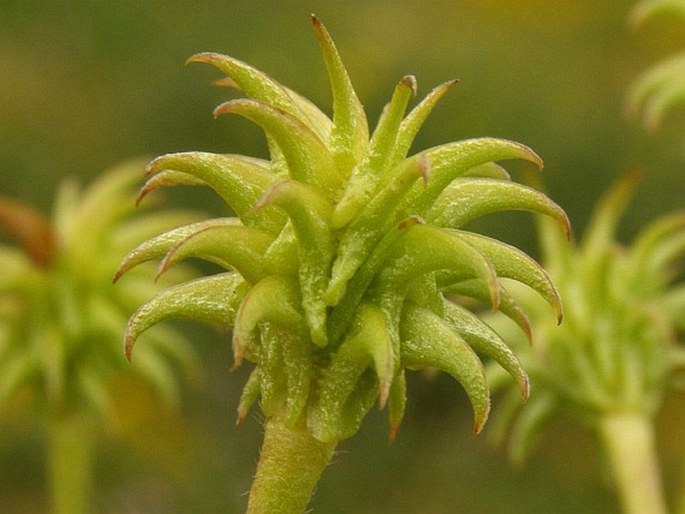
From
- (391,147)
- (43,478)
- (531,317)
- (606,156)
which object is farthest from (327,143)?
(606,156)

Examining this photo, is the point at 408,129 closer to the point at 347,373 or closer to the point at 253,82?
the point at 253,82

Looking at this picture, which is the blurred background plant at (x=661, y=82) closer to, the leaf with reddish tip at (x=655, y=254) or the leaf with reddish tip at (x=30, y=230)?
the leaf with reddish tip at (x=655, y=254)

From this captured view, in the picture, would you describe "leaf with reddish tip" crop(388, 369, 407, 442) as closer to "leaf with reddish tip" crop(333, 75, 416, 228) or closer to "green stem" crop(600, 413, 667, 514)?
"leaf with reddish tip" crop(333, 75, 416, 228)

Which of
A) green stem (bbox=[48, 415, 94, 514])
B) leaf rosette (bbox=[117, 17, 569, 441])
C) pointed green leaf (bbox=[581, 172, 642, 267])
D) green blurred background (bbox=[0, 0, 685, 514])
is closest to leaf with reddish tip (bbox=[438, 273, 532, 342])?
leaf rosette (bbox=[117, 17, 569, 441])

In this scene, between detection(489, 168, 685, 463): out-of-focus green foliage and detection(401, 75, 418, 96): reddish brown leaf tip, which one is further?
detection(489, 168, 685, 463): out-of-focus green foliage

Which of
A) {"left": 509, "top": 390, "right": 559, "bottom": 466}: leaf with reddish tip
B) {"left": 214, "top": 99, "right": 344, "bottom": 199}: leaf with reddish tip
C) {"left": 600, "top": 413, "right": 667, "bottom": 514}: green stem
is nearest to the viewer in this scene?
{"left": 214, "top": 99, "right": 344, "bottom": 199}: leaf with reddish tip

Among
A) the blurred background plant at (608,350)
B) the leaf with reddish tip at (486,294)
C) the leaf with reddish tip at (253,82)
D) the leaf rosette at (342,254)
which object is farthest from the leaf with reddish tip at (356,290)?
the blurred background plant at (608,350)

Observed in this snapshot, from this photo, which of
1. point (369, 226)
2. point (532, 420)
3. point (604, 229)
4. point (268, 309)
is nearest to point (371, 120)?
point (604, 229)
